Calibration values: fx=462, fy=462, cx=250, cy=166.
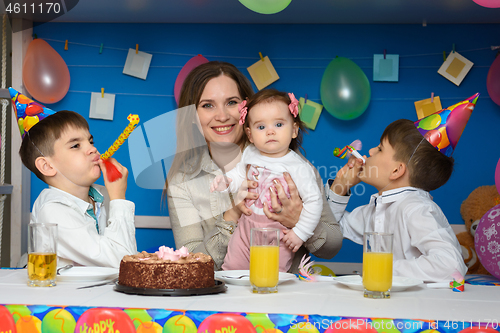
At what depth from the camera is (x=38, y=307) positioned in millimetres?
847

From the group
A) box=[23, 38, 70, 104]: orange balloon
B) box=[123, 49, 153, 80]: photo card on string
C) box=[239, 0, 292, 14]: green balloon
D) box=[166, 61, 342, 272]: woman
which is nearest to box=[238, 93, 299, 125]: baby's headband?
box=[166, 61, 342, 272]: woman

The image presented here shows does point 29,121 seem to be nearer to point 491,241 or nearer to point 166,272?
point 166,272

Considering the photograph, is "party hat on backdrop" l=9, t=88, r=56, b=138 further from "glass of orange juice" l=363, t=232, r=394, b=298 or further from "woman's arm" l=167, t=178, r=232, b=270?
"glass of orange juice" l=363, t=232, r=394, b=298

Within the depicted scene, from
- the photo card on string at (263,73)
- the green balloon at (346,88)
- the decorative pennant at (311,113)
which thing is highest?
the photo card on string at (263,73)

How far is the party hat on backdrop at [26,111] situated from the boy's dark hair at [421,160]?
127 cm

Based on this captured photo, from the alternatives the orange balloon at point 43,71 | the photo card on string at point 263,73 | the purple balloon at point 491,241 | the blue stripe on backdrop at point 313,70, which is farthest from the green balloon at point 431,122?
the orange balloon at point 43,71

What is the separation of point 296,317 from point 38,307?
0.47 meters

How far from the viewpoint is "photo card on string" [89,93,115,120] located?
→ 296 cm

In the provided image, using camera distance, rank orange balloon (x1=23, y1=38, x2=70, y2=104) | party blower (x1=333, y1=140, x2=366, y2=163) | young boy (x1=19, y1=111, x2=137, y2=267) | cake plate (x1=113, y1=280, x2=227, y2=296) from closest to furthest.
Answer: cake plate (x1=113, y1=280, x2=227, y2=296), young boy (x1=19, y1=111, x2=137, y2=267), party blower (x1=333, y1=140, x2=366, y2=163), orange balloon (x1=23, y1=38, x2=70, y2=104)

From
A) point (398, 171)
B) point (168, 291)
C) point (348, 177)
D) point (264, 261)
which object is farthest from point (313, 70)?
point (168, 291)

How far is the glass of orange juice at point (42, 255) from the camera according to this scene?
1.06m

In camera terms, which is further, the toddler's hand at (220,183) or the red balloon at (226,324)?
the toddler's hand at (220,183)

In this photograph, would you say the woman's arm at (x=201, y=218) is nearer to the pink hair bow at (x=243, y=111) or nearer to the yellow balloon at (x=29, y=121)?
the pink hair bow at (x=243, y=111)

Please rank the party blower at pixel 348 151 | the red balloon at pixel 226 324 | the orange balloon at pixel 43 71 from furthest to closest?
the orange balloon at pixel 43 71, the party blower at pixel 348 151, the red balloon at pixel 226 324
